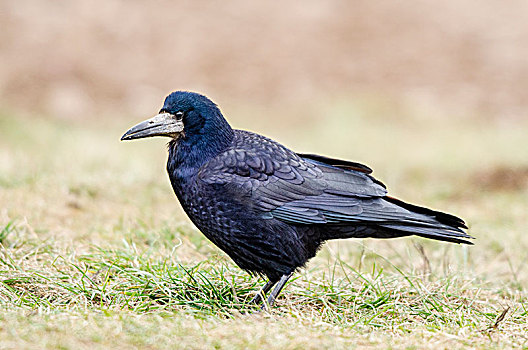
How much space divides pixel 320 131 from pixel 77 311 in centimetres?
839

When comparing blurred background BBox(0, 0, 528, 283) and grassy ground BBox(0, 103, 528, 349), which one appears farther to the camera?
blurred background BBox(0, 0, 528, 283)

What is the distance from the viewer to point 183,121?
13.0ft

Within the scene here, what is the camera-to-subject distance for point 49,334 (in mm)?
2945

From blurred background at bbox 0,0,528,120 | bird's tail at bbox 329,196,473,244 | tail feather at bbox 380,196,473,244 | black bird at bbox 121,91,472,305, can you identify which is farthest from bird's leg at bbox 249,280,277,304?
blurred background at bbox 0,0,528,120

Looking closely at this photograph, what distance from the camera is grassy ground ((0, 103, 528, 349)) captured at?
10.4ft

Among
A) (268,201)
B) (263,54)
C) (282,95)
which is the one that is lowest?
(268,201)

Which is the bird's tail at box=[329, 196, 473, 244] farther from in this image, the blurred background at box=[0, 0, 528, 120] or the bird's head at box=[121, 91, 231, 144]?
the blurred background at box=[0, 0, 528, 120]

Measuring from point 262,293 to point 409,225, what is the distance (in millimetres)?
881

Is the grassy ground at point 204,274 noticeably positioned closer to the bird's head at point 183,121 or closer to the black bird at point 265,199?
the black bird at point 265,199

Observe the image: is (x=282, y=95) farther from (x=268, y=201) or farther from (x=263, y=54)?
(x=268, y=201)

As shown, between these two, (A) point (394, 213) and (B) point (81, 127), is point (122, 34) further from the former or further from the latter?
(A) point (394, 213)

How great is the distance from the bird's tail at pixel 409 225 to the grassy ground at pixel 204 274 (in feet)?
0.98

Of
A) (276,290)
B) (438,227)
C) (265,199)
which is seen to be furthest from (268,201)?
(438,227)

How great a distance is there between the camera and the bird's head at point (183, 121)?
3.91 m
